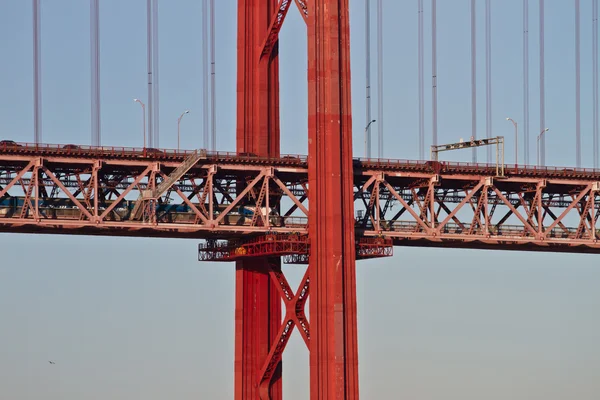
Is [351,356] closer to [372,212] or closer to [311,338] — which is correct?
[311,338]

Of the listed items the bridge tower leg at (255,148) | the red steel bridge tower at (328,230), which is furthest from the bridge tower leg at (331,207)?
the bridge tower leg at (255,148)

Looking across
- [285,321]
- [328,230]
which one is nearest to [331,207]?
[328,230]

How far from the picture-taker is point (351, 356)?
13762cm

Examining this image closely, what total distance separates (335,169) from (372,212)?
9603 mm

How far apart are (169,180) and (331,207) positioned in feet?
39.7

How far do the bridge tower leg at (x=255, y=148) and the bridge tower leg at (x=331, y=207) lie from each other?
859 centimetres

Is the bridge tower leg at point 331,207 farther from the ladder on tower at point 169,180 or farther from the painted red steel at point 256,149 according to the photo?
the ladder on tower at point 169,180

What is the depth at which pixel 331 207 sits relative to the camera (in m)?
138

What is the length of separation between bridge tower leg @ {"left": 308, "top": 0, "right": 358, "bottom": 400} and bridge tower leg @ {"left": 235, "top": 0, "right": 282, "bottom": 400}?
8.59m

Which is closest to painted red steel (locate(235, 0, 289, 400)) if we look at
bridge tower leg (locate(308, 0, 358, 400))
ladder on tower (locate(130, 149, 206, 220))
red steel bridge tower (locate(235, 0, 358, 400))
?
red steel bridge tower (locate(235, 0, 358, 400))

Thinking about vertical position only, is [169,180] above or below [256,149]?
below

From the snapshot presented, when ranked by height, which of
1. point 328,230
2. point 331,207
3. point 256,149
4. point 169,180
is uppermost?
point 256,149

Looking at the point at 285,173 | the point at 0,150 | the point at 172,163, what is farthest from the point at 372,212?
the point at 0,150

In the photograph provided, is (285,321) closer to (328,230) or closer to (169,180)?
(328,230)
